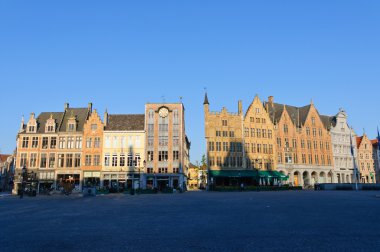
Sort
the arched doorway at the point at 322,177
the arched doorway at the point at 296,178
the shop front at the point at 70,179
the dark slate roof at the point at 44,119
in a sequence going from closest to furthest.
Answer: the shop front at the point at 70,179
the dark slate roof at the point at 44,119
the arched doorway at the point at 296,178
the arched doorway at the point at 322,177

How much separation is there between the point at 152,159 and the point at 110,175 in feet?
27.2

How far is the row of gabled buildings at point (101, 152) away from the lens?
190 feet

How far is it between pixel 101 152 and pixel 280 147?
38.5 meters

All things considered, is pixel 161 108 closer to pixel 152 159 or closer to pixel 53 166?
pixel 152 159

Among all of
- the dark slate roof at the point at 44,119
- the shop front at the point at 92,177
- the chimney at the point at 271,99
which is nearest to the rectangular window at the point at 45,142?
the dark slate roof at the point at 44,119

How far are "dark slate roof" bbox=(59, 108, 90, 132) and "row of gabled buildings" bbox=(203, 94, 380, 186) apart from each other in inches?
963

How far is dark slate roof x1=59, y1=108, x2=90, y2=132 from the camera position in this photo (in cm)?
6096

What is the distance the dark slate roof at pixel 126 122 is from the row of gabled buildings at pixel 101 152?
19 centimetres

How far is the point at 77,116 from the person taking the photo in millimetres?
62844

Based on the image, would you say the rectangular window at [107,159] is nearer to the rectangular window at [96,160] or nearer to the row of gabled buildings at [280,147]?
the rectangular window at [96,160]

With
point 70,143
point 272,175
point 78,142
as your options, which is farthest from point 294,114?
point 70,143

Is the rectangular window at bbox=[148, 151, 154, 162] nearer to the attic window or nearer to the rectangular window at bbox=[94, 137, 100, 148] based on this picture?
the rectangular window at bbox=[94, 137, 100, 148]

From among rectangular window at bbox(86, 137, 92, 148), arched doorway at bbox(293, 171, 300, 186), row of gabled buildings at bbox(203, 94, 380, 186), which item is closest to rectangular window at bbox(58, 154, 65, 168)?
rectangular window at bbox(86, 137, 92, 148)

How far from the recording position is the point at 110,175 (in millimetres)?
58344
